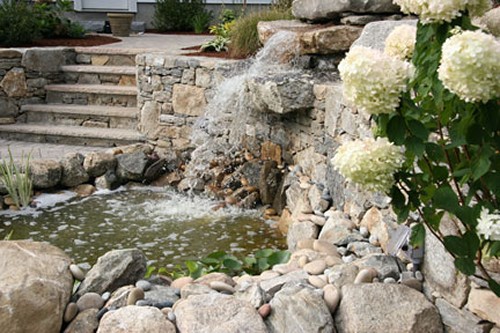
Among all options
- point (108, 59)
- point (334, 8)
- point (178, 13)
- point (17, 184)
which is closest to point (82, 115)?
point (108, 59)

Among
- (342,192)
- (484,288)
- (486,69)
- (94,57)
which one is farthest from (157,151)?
(486,69)

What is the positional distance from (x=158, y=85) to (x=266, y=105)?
73.8 inches

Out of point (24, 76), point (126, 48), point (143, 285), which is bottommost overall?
point (143, 285)

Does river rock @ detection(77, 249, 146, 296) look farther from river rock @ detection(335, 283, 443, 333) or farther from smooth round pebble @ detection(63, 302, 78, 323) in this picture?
river rock @ detection(335, 283, 443, 333)

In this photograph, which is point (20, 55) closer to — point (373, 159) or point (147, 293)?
point (147, 293)

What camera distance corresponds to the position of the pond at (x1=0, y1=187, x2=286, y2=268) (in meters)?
4.62

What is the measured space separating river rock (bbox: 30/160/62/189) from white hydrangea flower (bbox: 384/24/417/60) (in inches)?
178

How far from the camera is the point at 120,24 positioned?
405 inches

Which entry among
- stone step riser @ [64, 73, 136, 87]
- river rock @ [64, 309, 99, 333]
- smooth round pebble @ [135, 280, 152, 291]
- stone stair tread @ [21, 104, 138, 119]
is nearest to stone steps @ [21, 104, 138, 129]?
stone stair tread @ [21, 104, 138, 119]

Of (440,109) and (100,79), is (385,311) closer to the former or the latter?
(440,109)

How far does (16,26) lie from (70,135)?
6.18 feet

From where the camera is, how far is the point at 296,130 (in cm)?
541

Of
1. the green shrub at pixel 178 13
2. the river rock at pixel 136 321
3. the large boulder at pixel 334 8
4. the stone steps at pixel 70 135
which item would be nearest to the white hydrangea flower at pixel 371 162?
the river rock at pixel 136 321

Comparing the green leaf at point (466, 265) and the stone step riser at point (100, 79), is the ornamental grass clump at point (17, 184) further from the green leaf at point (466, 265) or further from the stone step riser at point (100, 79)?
the green leaf at point (466, 265)
